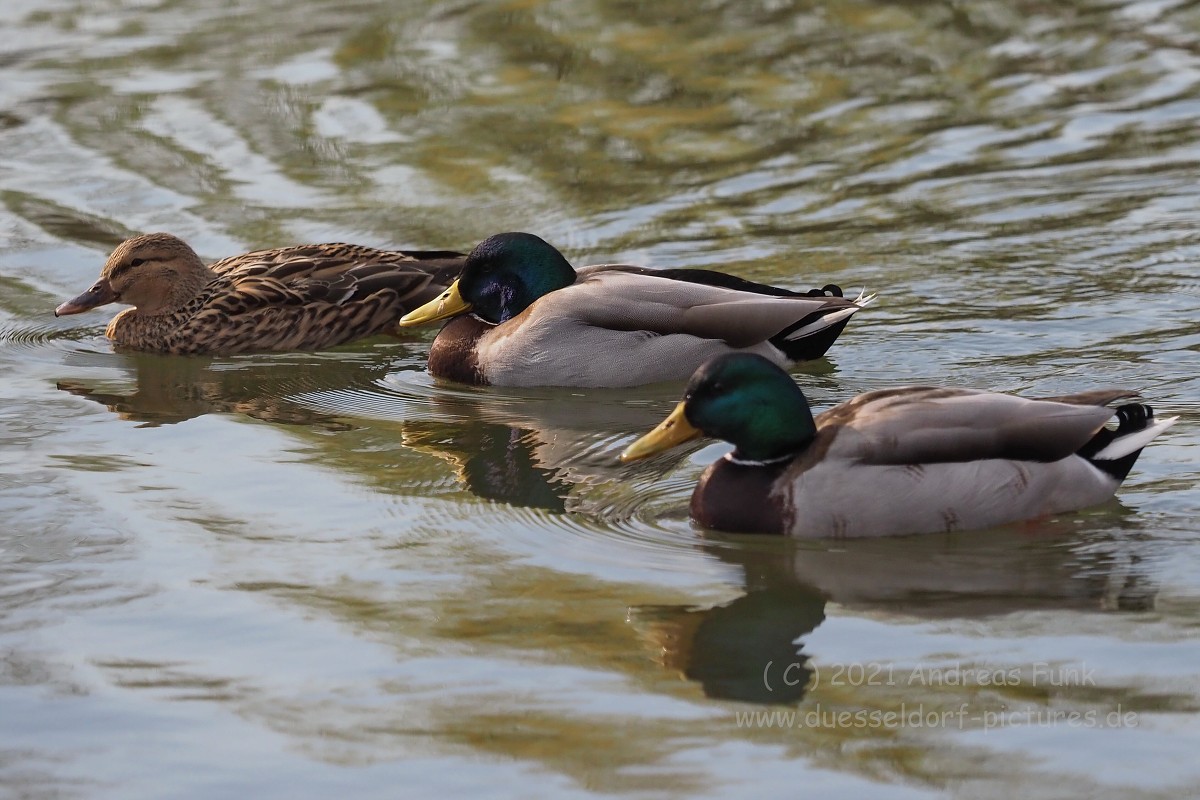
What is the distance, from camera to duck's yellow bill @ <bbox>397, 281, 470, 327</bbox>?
934cm

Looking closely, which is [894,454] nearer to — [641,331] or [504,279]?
[641,331]

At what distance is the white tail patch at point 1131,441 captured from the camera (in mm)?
6699

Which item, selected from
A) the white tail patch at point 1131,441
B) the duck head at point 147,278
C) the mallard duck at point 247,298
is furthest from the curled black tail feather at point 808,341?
the duck head at point 147,278

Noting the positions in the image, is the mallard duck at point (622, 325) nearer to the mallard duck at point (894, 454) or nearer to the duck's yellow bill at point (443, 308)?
the duck's yellow bill at point (443, 308)

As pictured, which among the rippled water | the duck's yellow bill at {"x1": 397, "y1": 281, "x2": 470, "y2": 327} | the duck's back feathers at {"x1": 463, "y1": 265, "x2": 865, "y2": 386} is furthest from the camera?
the duck's yellow bill at {"x1": 397, "y1": 281, "x2": 470, "y2": 327}

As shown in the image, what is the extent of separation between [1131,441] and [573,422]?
8.66ft

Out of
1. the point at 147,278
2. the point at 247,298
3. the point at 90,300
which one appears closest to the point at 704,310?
the point at 247,298

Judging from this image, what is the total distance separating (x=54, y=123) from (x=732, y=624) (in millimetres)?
9193

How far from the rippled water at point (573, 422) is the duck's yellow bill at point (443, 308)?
1.02 ft

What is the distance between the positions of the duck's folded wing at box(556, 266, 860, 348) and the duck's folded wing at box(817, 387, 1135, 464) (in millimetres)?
2122

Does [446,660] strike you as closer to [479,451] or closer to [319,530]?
[319,530]

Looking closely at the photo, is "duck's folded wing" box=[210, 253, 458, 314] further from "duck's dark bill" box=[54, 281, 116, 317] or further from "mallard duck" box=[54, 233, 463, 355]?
"duck's dark bill" box=[54, 281, 116, 317]

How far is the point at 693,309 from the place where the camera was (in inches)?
353

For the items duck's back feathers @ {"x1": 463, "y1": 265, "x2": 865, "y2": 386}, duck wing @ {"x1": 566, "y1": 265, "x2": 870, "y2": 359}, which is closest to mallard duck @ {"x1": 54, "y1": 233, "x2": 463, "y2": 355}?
duck's back feathers @ {"x1": 463, "y1": 265, "x2": 865, "y2": 386}
